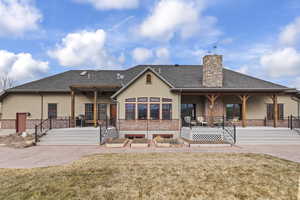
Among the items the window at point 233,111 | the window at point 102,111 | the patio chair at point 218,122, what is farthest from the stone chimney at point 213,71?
the window at point 102,111

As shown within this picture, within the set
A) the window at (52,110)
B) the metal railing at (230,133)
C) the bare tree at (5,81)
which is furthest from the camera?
the bare tree at (5,81)

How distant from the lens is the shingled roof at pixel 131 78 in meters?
15.8

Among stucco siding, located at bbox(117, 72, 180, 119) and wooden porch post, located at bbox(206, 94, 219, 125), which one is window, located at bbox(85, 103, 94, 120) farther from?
wooden porch post, located at bbox(206, 94, 219, 125)

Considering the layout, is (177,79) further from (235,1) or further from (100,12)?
(100,12)

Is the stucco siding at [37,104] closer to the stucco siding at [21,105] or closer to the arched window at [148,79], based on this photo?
Result: the stucco siding at [21,105]

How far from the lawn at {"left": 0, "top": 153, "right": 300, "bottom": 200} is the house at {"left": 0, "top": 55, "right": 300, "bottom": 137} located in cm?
781

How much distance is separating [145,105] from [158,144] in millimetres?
4541

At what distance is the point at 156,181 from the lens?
5.26 metres

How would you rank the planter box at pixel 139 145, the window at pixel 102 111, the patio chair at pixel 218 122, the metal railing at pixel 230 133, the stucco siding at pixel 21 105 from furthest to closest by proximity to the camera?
the window at pixel 102 111, the stucco siding at pixel 21 105, the patio chair at pixel 218 122, the metal railing at pixel 230 133, the planter box at pixel 139 145

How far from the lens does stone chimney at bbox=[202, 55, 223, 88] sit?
15414mm

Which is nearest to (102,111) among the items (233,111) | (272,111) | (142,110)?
(142,110)

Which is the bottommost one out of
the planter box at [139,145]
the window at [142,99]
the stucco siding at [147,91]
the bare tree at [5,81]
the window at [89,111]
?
the planter box at [139,145]

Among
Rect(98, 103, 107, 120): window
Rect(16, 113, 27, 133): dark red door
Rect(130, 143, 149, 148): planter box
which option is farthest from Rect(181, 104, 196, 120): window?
Rect(16, 113, 27, 133): dark red door

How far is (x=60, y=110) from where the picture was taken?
16.3 m
